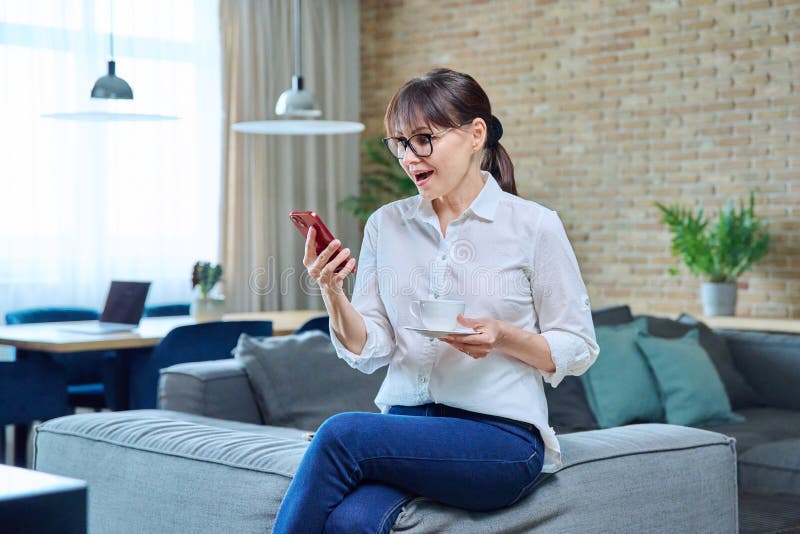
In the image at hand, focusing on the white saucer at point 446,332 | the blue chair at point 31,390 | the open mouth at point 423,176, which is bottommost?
the blue chair at point 31,390

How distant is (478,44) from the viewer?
7.25 meters

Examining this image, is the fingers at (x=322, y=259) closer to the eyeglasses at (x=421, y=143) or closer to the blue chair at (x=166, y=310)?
the eyeglasses at (x=421, y=143)

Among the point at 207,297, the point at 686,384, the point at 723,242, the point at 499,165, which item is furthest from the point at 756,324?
the point at 499,165

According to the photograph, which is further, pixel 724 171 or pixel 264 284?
pixel 264 284

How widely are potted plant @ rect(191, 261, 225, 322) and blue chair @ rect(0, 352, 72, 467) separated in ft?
3.12

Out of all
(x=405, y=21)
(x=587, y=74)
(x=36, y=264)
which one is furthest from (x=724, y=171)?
(x=36, y=264)

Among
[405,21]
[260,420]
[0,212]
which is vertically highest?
[405,21]

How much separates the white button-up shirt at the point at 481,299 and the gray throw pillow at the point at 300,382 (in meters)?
1.15

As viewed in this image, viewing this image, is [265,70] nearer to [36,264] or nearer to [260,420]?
[36,264]

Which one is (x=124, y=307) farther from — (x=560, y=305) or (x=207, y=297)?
(x=560, y=305)

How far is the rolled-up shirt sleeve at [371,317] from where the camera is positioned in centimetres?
216

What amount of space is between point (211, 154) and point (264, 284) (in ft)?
3.53

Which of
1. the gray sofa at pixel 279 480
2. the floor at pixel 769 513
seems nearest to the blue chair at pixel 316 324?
the gray sofa at pixel 279 480

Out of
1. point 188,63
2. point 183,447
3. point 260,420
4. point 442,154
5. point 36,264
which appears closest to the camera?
point 442,154
